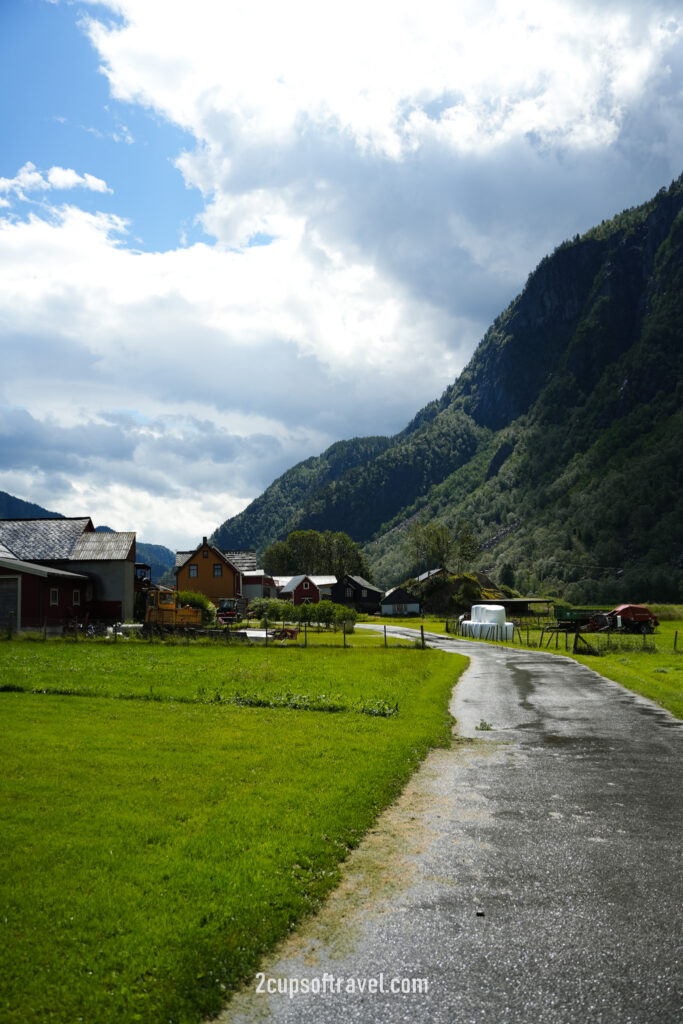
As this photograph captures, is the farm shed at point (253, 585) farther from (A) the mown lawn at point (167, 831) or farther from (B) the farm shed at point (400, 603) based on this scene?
(A) the mown lawn at point (167, 831)

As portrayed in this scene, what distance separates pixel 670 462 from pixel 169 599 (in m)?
170

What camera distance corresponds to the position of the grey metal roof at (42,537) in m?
56.8

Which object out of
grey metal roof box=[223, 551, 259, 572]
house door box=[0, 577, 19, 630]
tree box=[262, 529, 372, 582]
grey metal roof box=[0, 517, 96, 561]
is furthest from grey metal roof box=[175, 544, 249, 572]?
tree box=[262, 529, 372, 582]

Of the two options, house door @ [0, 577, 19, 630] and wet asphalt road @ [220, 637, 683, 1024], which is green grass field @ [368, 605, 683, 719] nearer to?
wet asphalt road @ [220, 637, 683, 1024]

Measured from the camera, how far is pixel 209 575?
291 feet

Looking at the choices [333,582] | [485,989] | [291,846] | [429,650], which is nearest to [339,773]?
[291,846]

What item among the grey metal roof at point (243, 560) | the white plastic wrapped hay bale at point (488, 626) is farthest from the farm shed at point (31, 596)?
the grey metal roof at point (243, 560)

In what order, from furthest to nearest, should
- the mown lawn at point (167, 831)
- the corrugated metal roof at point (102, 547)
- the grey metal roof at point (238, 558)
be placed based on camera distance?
the grey metal roof at point (238, 558) → the corrugated metal roof at point (102, 547) → the mown lawn at point (167, 831)

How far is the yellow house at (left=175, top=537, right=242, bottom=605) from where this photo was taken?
88.4 metres
